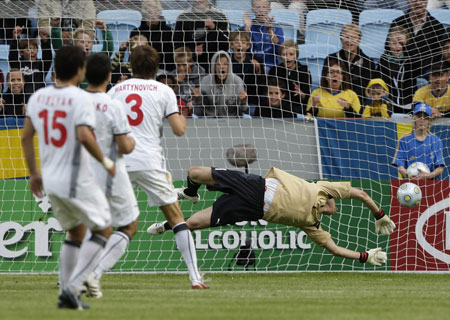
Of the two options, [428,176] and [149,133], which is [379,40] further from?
[149,133]

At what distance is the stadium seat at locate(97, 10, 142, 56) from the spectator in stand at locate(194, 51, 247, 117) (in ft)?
4.29

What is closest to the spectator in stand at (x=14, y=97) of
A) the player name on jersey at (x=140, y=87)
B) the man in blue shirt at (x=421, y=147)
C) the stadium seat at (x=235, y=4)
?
the stadium seat at (x=235, y=4)

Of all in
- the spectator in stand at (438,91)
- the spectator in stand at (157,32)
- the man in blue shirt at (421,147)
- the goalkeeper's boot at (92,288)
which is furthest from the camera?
the spectator in stand at (438,91)

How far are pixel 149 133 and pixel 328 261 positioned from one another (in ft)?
Answer: 14.6

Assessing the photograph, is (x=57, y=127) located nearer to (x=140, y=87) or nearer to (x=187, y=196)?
(x=140, y=87)

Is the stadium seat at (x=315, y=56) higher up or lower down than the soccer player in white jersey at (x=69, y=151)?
lower down

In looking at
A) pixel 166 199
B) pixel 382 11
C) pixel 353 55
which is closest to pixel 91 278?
pixel 166 199

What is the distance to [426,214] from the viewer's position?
1243 centimetres

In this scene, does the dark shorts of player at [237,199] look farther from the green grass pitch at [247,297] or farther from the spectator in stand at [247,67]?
the spectator in stand at [247,67]

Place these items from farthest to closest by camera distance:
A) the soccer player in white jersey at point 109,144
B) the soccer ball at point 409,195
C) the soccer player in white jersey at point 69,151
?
the soccer ball at point 409,195
the soccer player in white jersey at point 109,144
the soccer player in white jersey at point 69,151

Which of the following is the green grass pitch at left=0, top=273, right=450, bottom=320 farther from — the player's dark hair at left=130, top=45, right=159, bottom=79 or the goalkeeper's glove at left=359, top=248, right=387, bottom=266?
the player's dark hair at left=130, top=45, right=159, bottom=79

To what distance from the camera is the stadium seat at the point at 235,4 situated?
13434 millimetres

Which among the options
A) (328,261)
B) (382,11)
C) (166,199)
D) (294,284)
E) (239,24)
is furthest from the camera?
(382,11)

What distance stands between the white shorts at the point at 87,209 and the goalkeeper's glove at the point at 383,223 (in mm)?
5104
